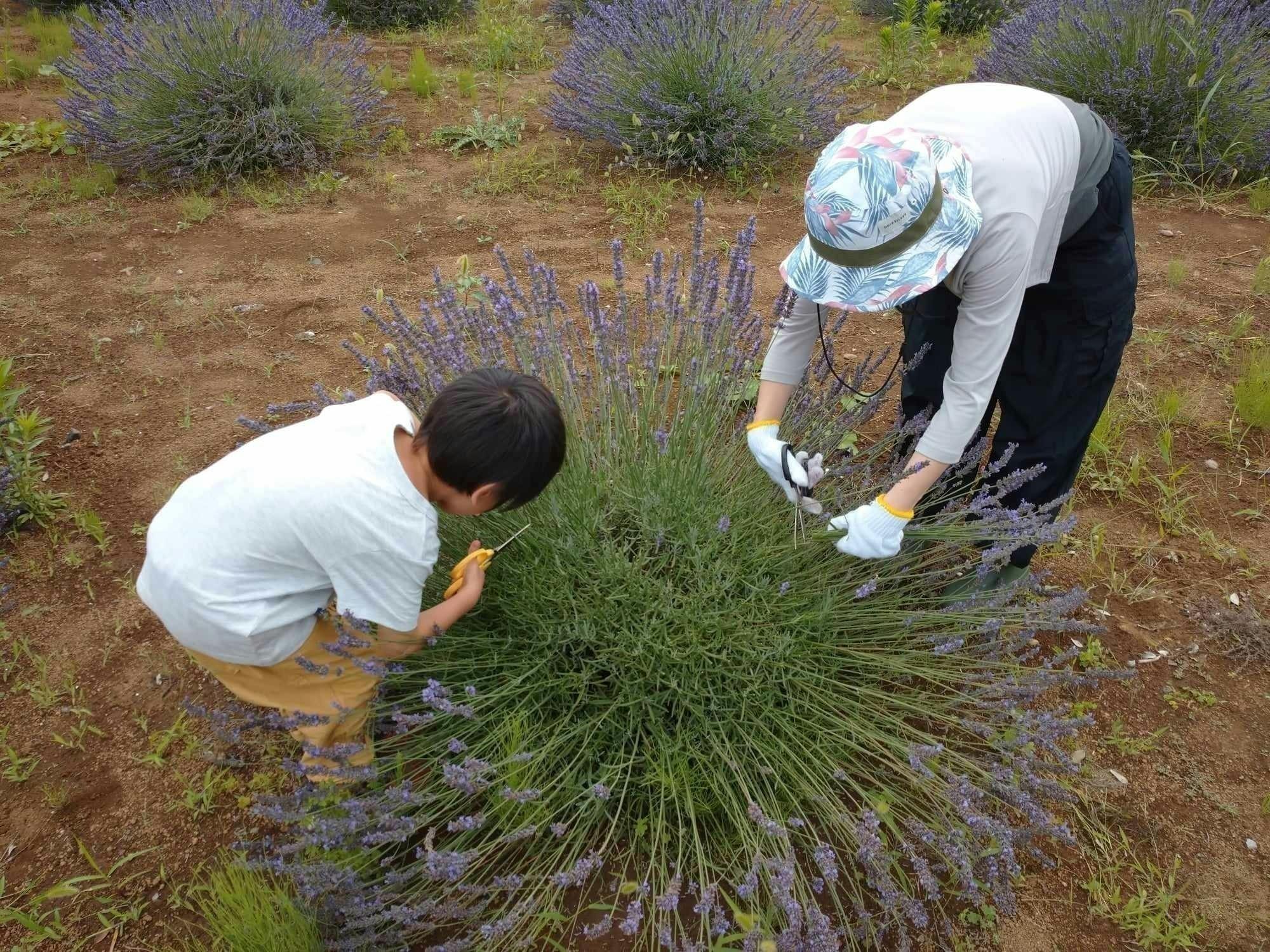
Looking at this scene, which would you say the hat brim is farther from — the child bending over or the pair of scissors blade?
the pair of scissors blade

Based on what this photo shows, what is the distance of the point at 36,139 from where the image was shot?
450 cm

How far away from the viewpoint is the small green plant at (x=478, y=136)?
4.57 metres

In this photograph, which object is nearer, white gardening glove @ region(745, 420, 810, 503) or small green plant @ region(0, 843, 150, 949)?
small green plant @ region(0, 843, 150, 949)

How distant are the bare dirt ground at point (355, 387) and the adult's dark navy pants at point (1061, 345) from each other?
0.55 meters

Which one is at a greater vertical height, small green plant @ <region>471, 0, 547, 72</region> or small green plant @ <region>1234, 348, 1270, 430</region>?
small green plant @ <region>471, 0, 547, 72</region>

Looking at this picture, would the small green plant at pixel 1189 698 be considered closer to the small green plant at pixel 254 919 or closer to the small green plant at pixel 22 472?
the small green plant at pixel 254 919

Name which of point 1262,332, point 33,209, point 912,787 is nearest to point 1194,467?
point 1262,332

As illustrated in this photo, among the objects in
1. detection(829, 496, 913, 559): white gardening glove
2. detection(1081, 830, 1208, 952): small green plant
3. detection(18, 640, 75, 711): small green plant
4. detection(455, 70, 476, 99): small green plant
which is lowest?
detection(1081, 830, 1208, 952): small green plant

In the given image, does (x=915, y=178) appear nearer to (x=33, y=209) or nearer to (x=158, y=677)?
(x=158, y=677)

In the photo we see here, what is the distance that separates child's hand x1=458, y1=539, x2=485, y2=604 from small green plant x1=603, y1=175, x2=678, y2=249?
2408 millimetres

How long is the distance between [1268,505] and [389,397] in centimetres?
258

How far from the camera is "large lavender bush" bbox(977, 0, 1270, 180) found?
3.98 meters

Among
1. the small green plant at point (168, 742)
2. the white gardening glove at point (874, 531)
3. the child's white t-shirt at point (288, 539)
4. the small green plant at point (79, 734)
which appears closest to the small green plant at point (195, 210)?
the small green plant at point (79, 734)

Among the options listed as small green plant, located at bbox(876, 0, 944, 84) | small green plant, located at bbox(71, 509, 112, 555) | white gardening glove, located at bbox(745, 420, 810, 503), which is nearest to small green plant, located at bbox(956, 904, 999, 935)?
white gardening glove, located at bbox(745, 420, 810, 503)
